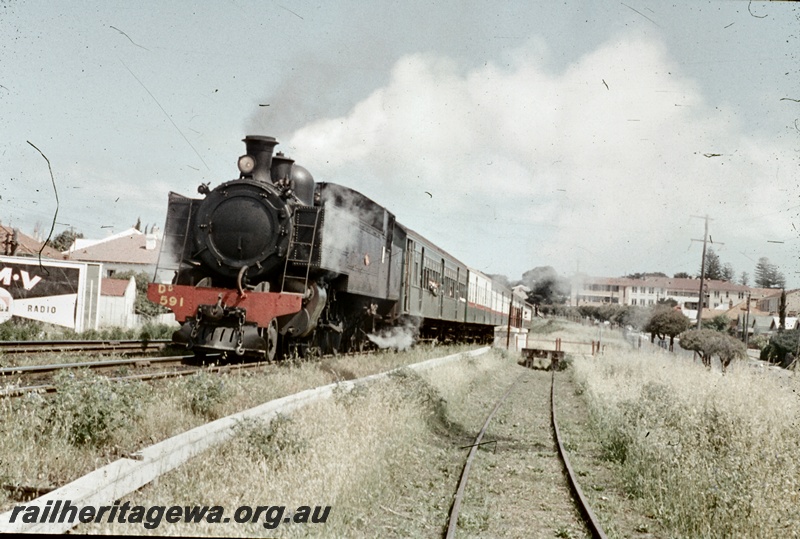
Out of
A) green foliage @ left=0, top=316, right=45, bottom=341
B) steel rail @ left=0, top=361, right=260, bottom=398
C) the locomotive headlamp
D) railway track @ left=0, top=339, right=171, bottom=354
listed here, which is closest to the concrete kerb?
steel rail @ left=0, top=361, right=260, bottom=398

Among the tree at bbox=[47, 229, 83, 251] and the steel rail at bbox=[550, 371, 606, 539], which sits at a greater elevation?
the tree at bbox=[47, 229, 83, 251]

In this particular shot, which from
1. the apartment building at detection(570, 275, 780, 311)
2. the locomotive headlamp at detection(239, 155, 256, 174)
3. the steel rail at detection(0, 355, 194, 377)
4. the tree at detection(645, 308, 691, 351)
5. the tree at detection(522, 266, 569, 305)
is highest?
the apartment building at detection(570, 275, 780, 311)

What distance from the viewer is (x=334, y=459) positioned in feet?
19.8

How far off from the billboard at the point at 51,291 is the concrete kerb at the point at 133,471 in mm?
15569

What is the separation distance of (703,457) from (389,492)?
3.66 metres

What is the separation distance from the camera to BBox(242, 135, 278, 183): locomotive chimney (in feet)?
37.8

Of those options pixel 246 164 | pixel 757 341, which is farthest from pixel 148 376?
pixel 757 341

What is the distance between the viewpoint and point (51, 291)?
66.7 feet

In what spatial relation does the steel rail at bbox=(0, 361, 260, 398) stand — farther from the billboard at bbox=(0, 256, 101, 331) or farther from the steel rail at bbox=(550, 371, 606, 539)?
the billboard at bbox=(0, 256, 101, 331)

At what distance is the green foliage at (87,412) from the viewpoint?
5.38 meters

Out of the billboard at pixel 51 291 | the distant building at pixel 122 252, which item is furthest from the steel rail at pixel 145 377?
the distant building at pixel 122 252

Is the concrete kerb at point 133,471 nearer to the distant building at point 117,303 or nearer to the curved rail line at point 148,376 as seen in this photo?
the curved rail line at point 148,376

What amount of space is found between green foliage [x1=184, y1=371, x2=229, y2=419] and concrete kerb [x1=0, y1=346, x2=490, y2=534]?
17.7 inches

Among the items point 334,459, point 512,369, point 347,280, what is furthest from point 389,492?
point 512,369
